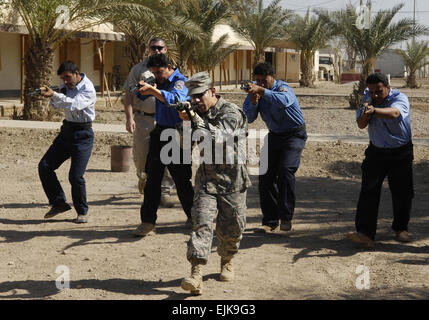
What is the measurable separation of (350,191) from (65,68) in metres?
4.16

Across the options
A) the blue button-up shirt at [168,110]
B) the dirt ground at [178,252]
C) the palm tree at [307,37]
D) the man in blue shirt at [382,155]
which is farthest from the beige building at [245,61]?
the man in blue shirt at [382,155]

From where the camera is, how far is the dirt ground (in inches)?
193

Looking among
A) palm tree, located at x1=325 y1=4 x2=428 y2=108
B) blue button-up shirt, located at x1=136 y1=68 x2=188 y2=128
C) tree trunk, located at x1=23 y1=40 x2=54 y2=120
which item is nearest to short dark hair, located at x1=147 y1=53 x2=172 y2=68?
blue button-up shirt, located at x1=136 y1=68 x2=188 y2=128

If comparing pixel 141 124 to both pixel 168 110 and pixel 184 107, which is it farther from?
pixel 184 107

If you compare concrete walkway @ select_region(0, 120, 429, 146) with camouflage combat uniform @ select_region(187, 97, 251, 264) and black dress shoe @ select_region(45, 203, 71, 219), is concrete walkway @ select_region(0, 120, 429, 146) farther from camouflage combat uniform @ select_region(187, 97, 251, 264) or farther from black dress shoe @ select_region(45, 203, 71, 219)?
camouflage combat uniform @ select_region(187, 97, 251, 264)

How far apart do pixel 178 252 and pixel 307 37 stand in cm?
3640

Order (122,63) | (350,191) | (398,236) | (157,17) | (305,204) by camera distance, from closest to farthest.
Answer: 1. (398,236)
2. (305,204)
3. (350,191)
4. (157,17)
5. (122,63)

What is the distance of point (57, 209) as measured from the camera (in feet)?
22.8

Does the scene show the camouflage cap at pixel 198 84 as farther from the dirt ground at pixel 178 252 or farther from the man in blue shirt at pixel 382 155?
the man in blue shirt at pixel 382 155

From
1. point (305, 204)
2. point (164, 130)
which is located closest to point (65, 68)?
point (164, 130)

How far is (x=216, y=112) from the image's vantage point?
→ 4.83m

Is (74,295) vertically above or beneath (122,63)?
beneath

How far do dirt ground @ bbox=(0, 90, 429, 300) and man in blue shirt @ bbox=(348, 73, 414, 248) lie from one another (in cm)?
31

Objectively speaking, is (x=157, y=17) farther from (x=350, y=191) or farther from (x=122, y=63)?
(x=122, y=63)
